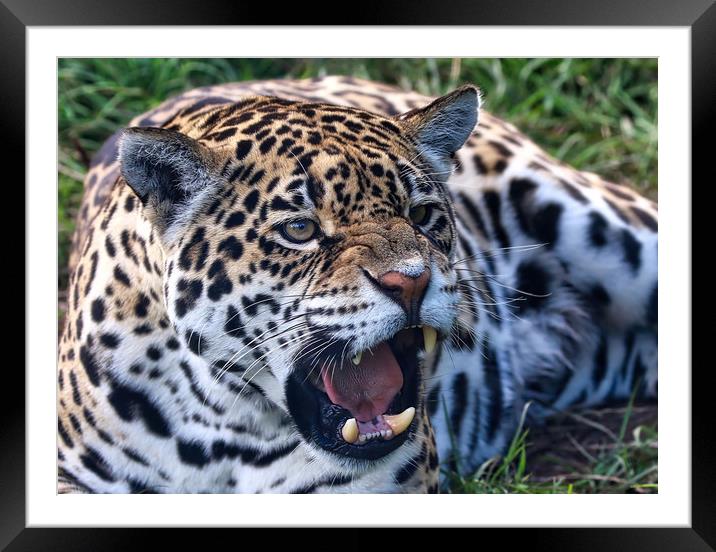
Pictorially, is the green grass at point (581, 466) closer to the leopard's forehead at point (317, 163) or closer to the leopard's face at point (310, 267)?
the leopard's face at point (310, 267)

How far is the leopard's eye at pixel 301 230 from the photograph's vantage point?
378cm

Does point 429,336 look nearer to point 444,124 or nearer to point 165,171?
point 444,124

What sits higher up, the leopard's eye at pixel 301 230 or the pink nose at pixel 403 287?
the leopard's eye at pixel 301 230

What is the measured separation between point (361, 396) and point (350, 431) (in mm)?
106

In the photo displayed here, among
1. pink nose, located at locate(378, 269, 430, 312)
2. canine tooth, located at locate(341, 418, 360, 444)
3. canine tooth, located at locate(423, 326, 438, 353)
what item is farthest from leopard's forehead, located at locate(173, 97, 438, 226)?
canine tooth, located at locate(341, 418, 360, 444)

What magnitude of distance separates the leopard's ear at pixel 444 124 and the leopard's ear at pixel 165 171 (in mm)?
676

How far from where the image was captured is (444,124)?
4.12m

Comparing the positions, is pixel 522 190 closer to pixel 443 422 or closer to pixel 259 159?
pixel 443 422

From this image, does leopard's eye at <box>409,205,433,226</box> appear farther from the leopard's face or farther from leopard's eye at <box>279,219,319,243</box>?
leopard's eye at <box>279,219,319,243</box>

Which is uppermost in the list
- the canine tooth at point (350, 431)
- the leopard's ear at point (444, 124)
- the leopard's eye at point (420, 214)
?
the leopard's ear at point (444, 124)

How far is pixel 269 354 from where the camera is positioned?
153 inches

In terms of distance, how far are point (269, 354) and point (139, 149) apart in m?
0.70
